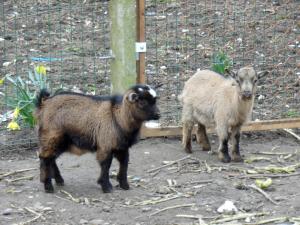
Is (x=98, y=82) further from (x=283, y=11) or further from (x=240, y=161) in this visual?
(x=283, y=11)

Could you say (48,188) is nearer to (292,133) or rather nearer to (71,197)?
(71,197)

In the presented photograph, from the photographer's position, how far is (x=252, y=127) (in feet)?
31.7

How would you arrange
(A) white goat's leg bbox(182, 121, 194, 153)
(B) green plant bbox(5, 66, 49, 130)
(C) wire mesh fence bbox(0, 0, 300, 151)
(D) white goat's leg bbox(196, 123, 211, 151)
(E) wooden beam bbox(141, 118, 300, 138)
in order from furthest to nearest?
1. (C) wire mesh fence bbox(0, 0, 300, 151)
2. (E) wooden beam bbox(141, 118, 300, 138)
3. (D) white goat's leg bbox(196, 123, 211, 151)
4. (A) white goat's leg bbox(182, 121, 194, 153)
5. (B) green plant bbox(5, 66, 49, 130)

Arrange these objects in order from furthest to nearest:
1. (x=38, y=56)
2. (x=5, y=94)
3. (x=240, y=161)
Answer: (x=38, y=56) < (x=5, y=94) < (x=240, y=161)

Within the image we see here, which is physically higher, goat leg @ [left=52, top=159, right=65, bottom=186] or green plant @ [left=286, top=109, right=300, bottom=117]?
green plant @ [left=286, top=109, right=300, bottom=117]

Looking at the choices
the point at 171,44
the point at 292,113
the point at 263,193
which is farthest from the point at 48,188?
the point at 171,44

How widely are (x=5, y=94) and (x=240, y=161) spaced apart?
9.47 feet

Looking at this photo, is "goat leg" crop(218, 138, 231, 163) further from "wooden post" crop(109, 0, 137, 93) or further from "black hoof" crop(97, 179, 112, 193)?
"black hoof" crop(97, 179, 112, 193)

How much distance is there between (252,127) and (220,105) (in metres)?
0.83

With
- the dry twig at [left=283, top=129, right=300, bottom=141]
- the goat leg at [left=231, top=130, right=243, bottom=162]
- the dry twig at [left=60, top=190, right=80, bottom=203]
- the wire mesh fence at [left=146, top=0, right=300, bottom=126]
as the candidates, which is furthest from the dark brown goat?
the dry twig at [left=283, top=129, right=300, bottom=141]

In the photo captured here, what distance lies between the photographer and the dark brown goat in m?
7.75

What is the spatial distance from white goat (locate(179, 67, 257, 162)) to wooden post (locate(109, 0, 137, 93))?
716 millimetres

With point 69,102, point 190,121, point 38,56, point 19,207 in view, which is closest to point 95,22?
point 38,56

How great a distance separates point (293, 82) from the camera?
435 inches
